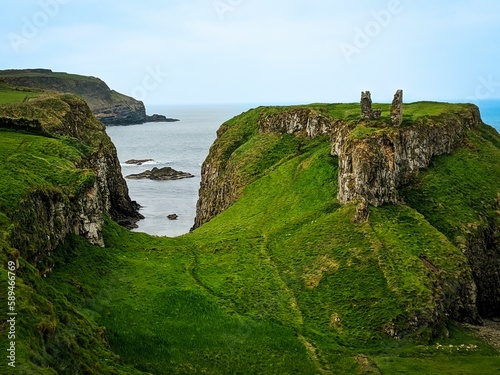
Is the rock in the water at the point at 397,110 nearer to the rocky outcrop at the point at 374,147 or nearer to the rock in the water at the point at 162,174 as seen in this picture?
the rocky outcrop at the point at 374,147

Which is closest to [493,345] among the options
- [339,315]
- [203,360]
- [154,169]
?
[339,315]

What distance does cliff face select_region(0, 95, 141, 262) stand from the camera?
172 ft

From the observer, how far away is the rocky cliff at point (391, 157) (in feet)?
247

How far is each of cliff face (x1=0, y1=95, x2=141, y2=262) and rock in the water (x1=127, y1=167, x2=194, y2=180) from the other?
53176 millimetres

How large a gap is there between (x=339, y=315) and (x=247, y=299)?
404 inches

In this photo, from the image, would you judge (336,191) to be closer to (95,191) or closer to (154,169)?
Result: (95,191)

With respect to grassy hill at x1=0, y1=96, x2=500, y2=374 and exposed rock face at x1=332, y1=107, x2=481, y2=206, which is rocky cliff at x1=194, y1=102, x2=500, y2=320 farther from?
grassy hill at x1=0, y1=96, x2=500, y2=374

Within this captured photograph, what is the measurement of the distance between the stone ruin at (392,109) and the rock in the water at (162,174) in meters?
92.9

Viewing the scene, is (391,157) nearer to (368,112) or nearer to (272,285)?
(368,112)

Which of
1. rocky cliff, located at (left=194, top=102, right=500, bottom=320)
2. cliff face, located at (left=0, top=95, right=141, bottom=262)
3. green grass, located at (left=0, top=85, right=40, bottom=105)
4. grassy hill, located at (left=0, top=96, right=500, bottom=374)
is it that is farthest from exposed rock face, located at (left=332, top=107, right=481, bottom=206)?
green grass, located at (left=0, top=85, right=40, bottom=105)

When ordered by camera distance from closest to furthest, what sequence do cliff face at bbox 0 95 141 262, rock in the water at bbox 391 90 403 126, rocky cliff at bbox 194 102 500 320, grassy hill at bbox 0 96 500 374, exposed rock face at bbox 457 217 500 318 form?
grassy hill at bbox 0 96 500 374 < cliff face at bbox 0 95 141 262 < exposed rock face at bbox 457 217 500 318 < rocky cliff at bbox 194 102 500 320 < rock in the water at bbox 391 90 403 126

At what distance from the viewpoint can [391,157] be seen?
78000 mm

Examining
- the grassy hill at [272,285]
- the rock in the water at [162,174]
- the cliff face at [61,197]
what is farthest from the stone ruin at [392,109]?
the rock in the water at [162,174]

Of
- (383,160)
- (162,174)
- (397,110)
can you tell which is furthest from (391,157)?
(162,174)
